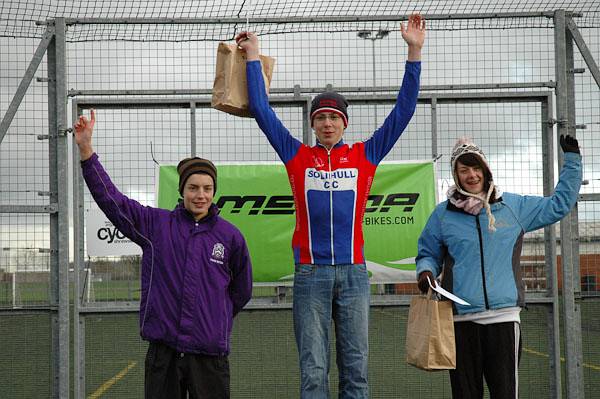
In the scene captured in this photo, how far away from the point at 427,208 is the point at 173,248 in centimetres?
249

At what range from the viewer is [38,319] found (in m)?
5.95

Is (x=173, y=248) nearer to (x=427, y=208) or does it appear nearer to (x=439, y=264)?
(x=439, y=264)

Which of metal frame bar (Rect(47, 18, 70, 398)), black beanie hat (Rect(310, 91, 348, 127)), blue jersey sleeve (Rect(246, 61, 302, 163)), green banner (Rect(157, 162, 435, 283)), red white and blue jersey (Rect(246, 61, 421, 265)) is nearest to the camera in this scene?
red white and blue jersey (Rect(246, 61, 421, 265))

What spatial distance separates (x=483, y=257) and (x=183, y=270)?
5.61 feet

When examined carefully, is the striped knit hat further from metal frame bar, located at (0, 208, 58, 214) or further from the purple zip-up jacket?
metal frame bar, located at (0, 208, 58, 214)

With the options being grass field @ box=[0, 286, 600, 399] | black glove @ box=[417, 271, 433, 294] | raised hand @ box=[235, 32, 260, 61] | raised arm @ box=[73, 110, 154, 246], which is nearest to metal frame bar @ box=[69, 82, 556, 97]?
raised hand @ box=[235, 32, 260, 61]

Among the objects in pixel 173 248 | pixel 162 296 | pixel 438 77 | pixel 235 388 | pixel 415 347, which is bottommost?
pixel 235 388

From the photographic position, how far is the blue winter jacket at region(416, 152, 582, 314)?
14.5 feet

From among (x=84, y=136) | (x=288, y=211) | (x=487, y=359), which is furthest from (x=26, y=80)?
(x=487, y=359)

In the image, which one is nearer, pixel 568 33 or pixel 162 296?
pixel 162 296

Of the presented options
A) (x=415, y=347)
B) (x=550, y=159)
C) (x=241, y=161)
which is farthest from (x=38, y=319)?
(x=550, y=159)

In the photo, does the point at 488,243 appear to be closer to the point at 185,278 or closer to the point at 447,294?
the point at 447,294

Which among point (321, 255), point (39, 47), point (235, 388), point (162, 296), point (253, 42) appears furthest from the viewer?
point (235, 388)

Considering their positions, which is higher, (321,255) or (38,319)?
(321,255)
